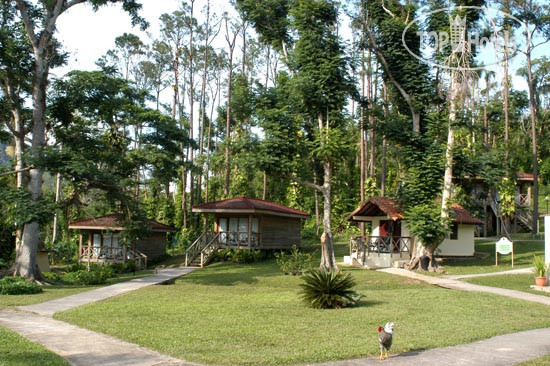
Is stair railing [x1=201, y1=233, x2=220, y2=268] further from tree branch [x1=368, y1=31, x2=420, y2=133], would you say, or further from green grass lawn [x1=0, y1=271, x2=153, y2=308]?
tree branch [x1=368, y1=31, x2=420, y2=133]

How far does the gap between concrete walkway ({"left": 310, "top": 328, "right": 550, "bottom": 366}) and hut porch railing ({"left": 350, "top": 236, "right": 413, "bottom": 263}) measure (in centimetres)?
1710

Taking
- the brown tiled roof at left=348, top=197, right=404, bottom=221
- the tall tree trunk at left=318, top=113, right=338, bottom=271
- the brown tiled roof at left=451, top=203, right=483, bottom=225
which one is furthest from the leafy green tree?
the brown tiled roof at left=451, top=203, right=483, bottom=225

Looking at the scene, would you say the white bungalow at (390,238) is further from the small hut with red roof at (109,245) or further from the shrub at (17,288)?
the shrub at (17,288)

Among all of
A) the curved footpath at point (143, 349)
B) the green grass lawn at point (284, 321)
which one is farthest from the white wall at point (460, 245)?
the curved footpath at point (143, 349)

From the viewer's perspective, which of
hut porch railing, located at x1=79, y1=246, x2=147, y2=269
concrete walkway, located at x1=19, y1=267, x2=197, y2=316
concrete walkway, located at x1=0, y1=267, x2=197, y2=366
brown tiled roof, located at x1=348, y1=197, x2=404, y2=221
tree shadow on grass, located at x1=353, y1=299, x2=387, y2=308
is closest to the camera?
concrete walkway, located at x1=0, y1=267, x2=197, y2=366

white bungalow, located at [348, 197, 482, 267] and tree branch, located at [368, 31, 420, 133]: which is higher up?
tree branch, located at [368, 31, 420, 133]

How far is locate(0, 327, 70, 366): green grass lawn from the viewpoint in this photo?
7366 millimetres

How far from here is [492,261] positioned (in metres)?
27.3

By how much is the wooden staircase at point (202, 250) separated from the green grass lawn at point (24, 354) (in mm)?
19942

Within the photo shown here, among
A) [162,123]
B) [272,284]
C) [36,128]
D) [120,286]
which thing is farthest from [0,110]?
[272,284]

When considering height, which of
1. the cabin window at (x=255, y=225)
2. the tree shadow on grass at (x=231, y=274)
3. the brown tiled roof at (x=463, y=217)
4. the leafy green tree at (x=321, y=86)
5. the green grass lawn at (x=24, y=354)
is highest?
the leafy green tree at (x=321, y=86)

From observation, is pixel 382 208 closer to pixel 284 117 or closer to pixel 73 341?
pixel 284 117

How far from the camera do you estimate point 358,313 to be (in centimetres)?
1259

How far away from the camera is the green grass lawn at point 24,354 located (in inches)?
290
